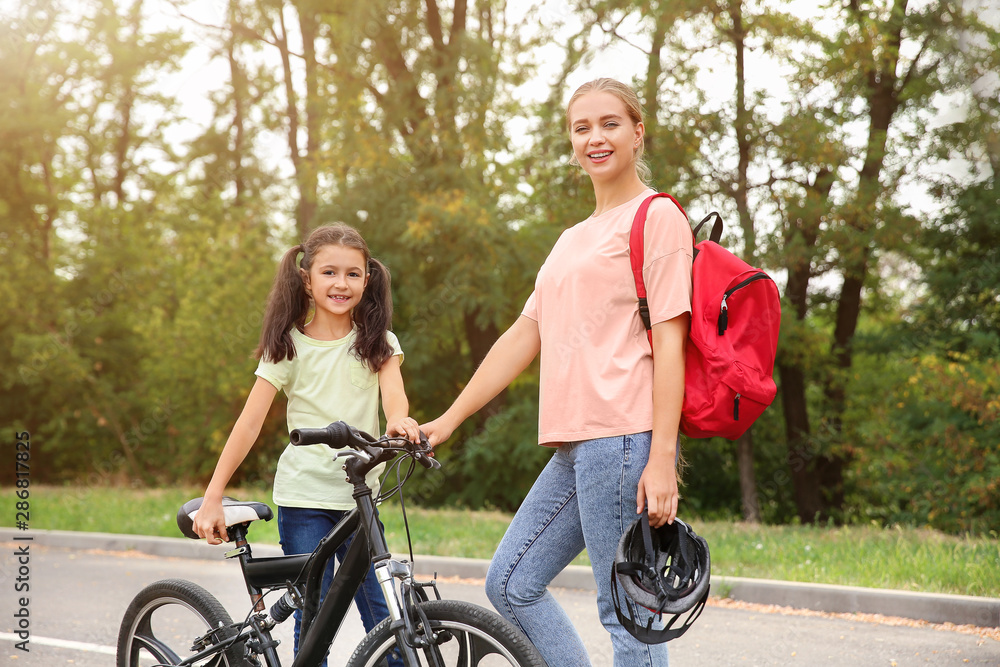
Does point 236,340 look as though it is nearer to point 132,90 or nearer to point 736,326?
point 132,90

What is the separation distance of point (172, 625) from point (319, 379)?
1.02 metres

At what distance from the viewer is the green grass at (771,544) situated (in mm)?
5727

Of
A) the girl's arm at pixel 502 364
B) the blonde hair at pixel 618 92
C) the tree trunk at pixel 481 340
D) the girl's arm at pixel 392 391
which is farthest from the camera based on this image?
the tree trunk at pixel 481 340

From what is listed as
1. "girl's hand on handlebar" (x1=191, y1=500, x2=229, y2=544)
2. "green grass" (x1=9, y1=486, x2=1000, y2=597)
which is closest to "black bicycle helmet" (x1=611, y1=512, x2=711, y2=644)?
"girl's hand on handlebar" (x1=191, y1=500, x2=229, y2=544)

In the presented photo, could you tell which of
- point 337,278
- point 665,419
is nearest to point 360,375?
point 337,278

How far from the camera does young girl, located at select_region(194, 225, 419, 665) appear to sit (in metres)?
2.88

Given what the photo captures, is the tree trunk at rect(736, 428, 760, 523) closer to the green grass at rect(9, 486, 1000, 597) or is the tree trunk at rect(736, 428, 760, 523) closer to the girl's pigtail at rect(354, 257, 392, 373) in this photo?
the green grass at rect(9, 486, 1000, 597)

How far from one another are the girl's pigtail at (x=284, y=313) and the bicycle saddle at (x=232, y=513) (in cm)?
47

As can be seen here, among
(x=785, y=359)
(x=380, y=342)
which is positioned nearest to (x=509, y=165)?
(x=785, y=359)

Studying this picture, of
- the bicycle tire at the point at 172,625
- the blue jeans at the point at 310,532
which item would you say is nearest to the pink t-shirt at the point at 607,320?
the blue jeans at the point at 310,532

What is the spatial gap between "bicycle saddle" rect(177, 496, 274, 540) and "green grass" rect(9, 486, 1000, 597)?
4207mm

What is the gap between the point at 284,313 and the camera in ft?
9.93

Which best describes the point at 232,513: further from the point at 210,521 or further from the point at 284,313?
the point at 284,313

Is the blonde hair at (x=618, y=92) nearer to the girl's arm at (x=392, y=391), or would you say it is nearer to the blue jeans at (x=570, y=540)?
the blue jeans at (x=570, y=540)
